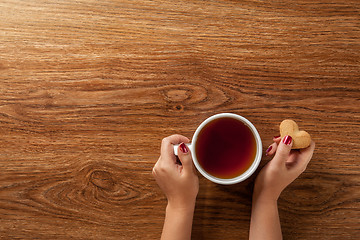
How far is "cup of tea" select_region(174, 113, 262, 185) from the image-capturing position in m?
0.65

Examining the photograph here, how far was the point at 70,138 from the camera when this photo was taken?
735mm

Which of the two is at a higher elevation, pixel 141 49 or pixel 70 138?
pixel 141 49

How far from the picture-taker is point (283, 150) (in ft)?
2.06

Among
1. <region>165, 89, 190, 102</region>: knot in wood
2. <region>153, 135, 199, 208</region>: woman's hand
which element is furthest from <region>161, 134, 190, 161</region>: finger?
<region>165, 89, 190, 102</region>: knot in wood

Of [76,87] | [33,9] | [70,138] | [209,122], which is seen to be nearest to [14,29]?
[33,9]

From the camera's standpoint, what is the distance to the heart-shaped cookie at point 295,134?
0.64 metres

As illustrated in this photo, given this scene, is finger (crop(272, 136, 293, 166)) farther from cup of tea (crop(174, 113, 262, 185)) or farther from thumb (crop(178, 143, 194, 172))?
thumb (crop(178, 143, 194, 172))

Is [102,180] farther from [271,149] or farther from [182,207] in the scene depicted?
[271,149]

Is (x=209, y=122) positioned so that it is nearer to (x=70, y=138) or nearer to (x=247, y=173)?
(x=247, y=173)

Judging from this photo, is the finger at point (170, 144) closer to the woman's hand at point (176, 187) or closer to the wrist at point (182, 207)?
the woman's hand at point (176, 187)

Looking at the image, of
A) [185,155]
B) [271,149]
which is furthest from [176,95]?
[271,149]

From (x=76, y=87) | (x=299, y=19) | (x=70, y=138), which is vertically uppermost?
(x=299, y=19)

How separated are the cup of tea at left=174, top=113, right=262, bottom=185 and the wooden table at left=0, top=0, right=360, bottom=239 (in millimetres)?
72

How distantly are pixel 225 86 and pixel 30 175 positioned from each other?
596 mm
